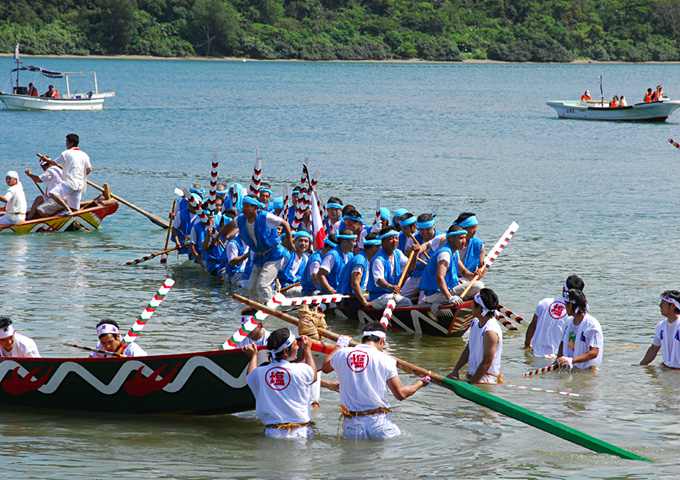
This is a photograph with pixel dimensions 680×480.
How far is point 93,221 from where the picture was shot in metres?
22.0

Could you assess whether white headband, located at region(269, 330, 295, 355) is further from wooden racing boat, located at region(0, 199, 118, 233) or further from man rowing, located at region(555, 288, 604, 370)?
wooden racing boat, located at region(0, 199, 118, 233)

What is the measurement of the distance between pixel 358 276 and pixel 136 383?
429cm

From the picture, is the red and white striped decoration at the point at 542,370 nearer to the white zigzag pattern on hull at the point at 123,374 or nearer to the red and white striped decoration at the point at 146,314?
the white zigzag pattern on hull at the point at 123,374

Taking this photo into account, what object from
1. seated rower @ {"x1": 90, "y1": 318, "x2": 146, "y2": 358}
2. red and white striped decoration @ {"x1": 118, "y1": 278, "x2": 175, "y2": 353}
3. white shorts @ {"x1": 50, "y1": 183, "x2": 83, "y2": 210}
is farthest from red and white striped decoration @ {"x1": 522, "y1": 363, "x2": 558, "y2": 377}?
white shorts @ {"x1": 50, "y1": 183, "x2": 83, "y2": 210}

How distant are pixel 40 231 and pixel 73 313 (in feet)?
25.4

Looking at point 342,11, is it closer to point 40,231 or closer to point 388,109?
point 388,109

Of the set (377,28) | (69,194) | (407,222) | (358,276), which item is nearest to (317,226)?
(407,222)

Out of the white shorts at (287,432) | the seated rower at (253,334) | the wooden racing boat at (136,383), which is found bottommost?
the white shorts at (287,432)

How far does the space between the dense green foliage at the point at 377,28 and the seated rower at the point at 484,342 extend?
105m

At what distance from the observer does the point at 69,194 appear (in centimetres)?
2128

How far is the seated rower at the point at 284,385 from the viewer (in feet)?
27.3

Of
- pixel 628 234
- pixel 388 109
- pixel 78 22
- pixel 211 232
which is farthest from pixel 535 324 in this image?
pixel 78 22

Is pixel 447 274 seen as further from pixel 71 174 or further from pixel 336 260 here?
pixel 71 174

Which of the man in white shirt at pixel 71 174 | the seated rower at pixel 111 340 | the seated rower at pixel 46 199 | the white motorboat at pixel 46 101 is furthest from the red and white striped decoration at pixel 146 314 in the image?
the white motorboat at pixel 46 101
